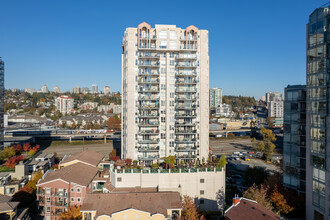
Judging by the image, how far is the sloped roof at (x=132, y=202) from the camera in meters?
22.4

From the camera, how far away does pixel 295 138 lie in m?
27.7

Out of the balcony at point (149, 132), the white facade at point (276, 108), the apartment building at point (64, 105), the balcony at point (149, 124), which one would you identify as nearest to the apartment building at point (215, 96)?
the white facade at point (276, 108)

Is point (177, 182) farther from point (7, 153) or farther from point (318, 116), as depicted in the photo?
point (7, 153)

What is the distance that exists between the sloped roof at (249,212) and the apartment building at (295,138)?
767cm

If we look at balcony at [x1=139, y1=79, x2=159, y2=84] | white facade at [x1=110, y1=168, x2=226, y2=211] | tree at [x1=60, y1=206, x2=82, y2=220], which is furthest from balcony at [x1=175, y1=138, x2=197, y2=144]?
tree at [x1=60, y1=206, x2=82, y2=220]

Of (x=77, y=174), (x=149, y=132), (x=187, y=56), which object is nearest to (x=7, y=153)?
(x=77, y=174)

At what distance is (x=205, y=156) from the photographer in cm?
3772

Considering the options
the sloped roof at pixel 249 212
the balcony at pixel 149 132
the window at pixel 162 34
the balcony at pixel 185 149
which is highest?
the window at pixel 162 34

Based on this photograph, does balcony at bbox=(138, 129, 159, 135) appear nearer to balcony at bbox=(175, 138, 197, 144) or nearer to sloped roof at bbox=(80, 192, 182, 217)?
balcony at bbox=(175, 138, 197, 144)

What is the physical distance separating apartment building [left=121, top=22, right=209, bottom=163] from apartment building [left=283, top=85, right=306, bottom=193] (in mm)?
12100

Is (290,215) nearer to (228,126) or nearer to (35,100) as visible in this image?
(228,126)

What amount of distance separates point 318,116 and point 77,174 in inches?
1126

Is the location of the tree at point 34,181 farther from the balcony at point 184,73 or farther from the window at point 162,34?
the window at point 162,34

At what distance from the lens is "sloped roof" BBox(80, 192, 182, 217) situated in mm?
22405
